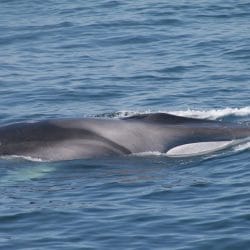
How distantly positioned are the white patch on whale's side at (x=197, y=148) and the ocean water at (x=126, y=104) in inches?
10.1

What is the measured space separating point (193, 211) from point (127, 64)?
52.3ft

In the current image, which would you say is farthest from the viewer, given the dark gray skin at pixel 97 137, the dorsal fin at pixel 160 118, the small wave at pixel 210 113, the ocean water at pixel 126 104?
the small wave at pixel 210 113

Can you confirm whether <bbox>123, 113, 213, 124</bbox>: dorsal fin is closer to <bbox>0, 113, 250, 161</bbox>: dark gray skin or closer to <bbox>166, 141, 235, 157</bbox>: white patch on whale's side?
<bbox>0, 113, 250, 161</bbox>: dark gray skin

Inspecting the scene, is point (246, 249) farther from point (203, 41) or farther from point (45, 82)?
point (203, 41)

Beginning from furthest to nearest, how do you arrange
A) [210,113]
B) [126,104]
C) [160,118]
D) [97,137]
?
[126,104]
[210,113]
[160,118]
[97,137]

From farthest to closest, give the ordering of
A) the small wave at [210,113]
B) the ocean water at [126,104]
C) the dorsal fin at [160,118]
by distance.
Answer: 1. the small wave at [210,113]
2. the dorsal fin at [160,118]
3. the ocean water at [126,104]

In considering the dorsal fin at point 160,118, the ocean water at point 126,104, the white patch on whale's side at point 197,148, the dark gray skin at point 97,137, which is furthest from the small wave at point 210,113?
the white patch on whale's side at point 197,148

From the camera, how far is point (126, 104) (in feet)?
93.4

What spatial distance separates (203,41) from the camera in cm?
3656

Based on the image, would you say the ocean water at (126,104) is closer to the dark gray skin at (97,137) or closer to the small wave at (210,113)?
the small wave at (210,113)

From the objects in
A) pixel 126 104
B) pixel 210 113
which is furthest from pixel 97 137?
pixel 126 104

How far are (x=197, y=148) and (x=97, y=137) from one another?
6.79 ft

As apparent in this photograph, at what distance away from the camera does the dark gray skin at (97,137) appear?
2222 centimetres

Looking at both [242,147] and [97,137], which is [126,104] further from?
[242,147]
